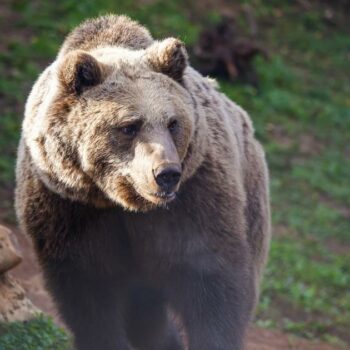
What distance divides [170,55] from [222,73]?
8.40 m

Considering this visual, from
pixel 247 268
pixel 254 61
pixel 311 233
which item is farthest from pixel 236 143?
pixel 254 61

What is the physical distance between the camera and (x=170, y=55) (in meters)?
5.17

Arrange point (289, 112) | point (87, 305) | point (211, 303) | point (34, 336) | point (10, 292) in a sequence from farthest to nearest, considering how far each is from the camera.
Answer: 1. point (289, 112)
2. point (10, 292)
3. point (34, 336)
4. point (87, 305)
5. point (211, 303)

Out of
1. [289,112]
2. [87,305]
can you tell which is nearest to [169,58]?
[87,305]

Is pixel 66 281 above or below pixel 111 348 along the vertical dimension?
above

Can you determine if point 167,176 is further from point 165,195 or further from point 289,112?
point 289,112

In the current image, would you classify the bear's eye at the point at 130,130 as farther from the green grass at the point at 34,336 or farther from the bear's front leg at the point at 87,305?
the green grass at the point at 34,336

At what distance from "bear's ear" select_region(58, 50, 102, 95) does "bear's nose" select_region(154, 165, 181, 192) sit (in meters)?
0.66

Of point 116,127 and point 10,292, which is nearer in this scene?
point 116,127

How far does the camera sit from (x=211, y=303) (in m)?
5.40

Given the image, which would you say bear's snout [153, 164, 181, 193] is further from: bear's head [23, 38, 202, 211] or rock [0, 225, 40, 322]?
rock [0, 225, 40, 322]

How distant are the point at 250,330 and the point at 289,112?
593 cm

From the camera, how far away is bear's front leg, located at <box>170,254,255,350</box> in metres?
5.41

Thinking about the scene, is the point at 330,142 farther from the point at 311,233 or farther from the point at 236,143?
the point at 236,143
